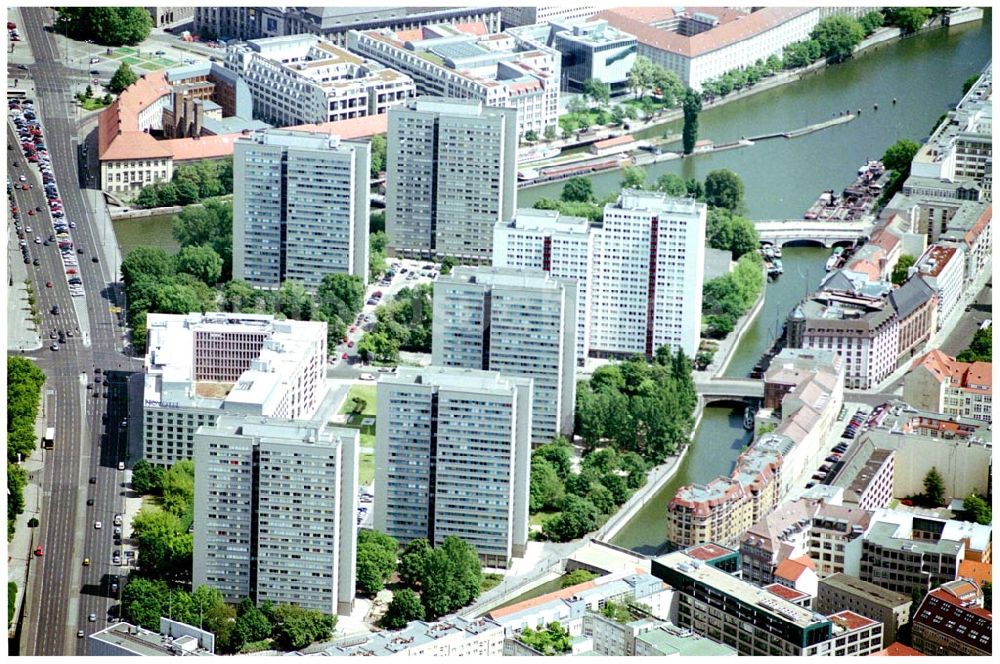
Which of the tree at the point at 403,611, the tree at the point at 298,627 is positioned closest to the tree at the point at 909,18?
the tree at the point at 403,611

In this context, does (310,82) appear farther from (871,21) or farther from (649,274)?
(871,21)

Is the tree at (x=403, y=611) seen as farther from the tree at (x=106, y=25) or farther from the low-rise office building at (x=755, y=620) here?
the tree at (x=106, y=25)

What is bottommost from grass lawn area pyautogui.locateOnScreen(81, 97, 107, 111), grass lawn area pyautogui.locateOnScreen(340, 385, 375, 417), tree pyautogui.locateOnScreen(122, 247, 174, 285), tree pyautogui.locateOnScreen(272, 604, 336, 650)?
tree pyautogui.locateOnScreen(272, 604, 336, 650)

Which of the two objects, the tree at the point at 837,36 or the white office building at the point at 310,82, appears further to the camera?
the tree at the point at 837,36

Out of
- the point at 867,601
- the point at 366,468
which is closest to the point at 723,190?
the point at 366,468

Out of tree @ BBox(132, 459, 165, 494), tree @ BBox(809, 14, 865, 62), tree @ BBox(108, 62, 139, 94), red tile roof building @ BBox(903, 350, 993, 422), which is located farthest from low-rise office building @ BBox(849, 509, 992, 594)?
tree @ BBox(809, 14, 865, 62)

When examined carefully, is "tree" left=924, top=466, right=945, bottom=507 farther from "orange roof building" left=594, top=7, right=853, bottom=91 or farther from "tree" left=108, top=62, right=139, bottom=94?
"tree" left=108, top=62, right=139, bottom=94
